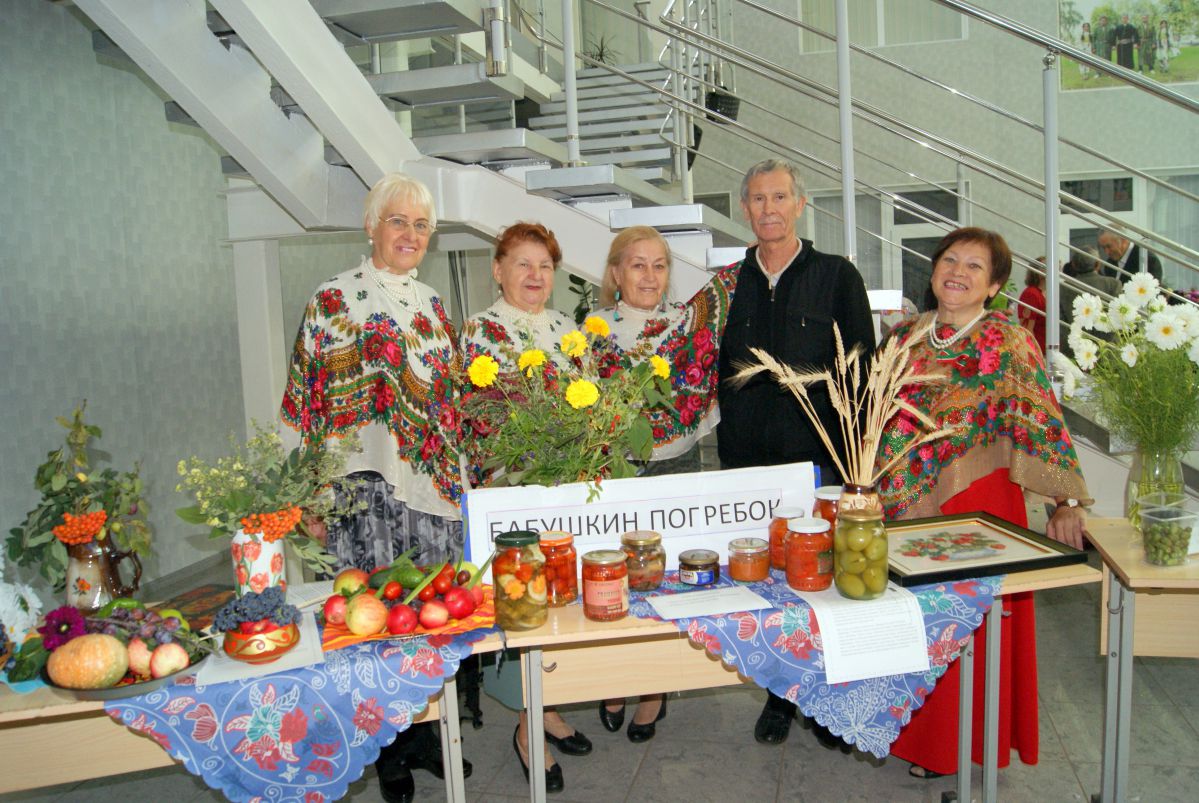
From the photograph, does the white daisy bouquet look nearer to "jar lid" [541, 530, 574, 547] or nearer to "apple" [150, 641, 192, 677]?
"jar lid" [541, 530, 574, 547]

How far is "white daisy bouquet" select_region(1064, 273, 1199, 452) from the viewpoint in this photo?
6.95 feet

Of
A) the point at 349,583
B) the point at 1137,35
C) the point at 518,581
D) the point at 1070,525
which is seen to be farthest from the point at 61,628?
the point at 1137,35

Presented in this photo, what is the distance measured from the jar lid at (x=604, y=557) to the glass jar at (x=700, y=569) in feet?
0.58

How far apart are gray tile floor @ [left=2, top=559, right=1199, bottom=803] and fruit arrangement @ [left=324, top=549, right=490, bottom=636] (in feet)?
3.23

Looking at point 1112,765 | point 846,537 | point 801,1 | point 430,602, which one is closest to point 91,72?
point 430,602

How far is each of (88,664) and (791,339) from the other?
5.73 ft

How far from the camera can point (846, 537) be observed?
177cm

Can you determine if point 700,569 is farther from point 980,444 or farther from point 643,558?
point 980,444

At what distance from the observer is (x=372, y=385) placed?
7.80 feet

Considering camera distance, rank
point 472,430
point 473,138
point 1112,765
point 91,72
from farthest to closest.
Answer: point 91,72 → point 473,138 → point 472,430 → point 1112,765

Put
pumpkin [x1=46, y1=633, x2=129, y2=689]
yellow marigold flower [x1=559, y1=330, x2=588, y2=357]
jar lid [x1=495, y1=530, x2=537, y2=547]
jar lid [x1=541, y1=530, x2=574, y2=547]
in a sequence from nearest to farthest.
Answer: pumpkin [x1=46, y1=633, x2=129, y2=689] < jar lid [x1=495, y1=530, x2=537, y2=547] < jar lid [x1=541, y1=530, x2=574, y2=547] < yellow marigold flower [x1=559, y1=330, x2=588, y2=357]

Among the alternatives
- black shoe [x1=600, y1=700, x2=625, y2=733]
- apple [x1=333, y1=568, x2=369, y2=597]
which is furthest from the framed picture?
black shoe [x1=600, y1=700, x2=625, y2=733]

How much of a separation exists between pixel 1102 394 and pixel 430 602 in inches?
65.0

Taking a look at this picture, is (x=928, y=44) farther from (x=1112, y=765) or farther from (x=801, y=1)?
(x=1112, y=765)
